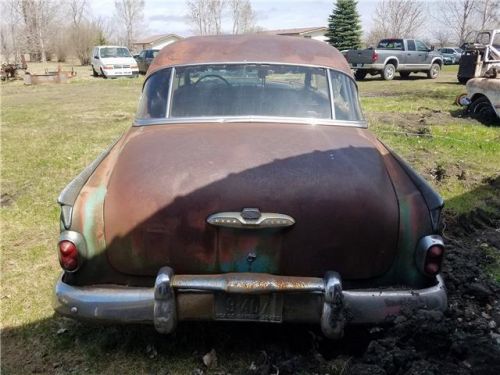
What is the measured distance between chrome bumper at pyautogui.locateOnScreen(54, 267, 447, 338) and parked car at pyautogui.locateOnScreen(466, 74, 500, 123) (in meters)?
8.56

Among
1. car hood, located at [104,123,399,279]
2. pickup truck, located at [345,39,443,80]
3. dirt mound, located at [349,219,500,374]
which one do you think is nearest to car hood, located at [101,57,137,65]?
pickup truck, located at [345,39,443,80]

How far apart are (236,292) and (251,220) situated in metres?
0.38

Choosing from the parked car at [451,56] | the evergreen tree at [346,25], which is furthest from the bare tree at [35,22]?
the parked car at [451,56]

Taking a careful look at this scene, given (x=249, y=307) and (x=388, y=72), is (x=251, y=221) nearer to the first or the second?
(x=249, y=307)

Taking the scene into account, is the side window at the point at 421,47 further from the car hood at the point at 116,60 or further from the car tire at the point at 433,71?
the car hood at the point at 116,60

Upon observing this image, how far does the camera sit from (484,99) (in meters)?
10.6

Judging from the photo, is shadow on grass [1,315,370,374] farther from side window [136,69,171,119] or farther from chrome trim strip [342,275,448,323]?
side window [136,69,171,119]

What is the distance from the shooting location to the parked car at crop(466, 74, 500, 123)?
973cm

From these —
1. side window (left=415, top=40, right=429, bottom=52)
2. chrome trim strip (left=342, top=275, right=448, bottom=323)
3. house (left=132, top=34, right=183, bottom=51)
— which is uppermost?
house (left=132, top=34, right=183, bottom=51)

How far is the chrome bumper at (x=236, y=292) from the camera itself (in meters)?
2.43

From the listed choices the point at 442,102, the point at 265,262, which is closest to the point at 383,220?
the point at 265,262

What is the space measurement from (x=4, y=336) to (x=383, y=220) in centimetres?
262

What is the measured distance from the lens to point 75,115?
12.4m

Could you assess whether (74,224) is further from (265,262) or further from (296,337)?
(296,337)
